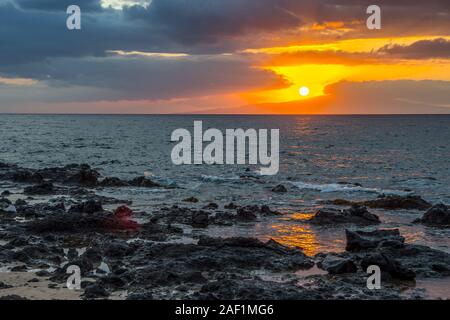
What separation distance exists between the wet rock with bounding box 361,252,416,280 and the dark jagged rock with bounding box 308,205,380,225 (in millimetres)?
8673

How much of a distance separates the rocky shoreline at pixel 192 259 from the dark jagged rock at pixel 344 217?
0.16 ft

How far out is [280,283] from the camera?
49.5ft

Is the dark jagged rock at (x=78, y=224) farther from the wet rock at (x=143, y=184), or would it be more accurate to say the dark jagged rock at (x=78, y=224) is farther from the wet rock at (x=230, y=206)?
the wet rock at (x=143, y=184)

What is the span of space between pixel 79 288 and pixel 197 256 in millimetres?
4193

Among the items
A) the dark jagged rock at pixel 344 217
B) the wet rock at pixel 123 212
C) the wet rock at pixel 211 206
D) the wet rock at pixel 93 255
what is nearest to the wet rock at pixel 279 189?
the wet rock at pixel 211 206

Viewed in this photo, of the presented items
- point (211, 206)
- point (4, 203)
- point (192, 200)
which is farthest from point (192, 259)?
point (192, 200)

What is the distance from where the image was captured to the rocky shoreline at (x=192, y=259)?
1425 centimetres

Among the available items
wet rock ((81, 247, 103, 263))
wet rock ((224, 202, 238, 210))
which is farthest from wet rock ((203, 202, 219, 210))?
wet rock ((81, 247, 103, 263))

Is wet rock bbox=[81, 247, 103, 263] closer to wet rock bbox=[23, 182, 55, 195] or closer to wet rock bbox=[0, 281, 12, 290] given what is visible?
wet rock bbox=[0, 281, 12, 290]

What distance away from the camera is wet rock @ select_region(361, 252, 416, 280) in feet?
51.5
